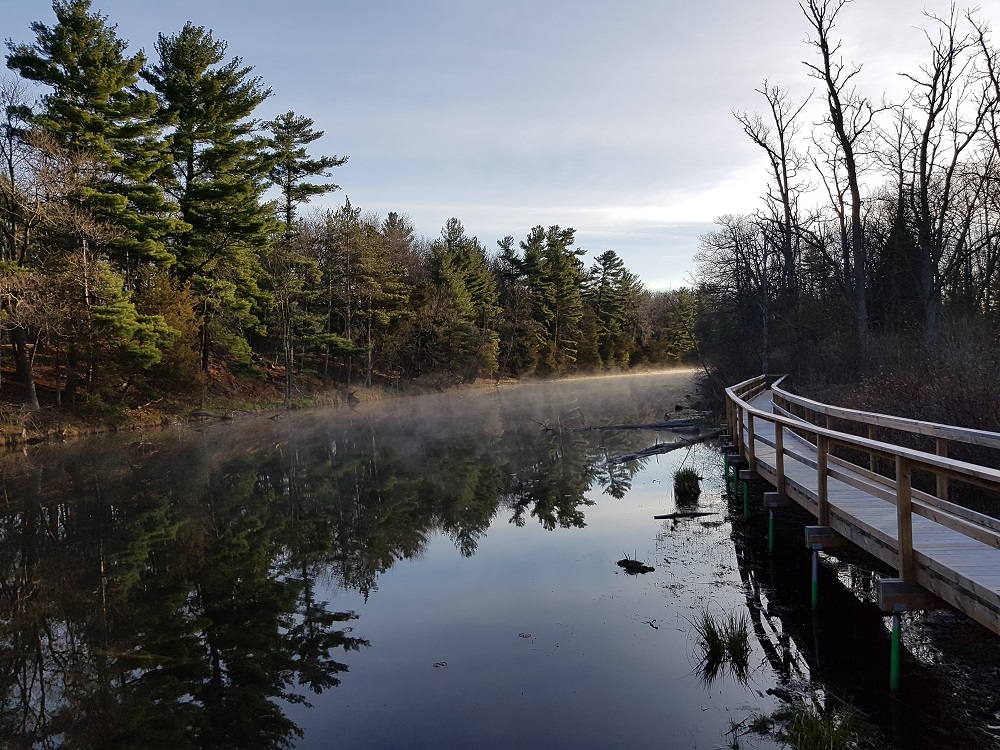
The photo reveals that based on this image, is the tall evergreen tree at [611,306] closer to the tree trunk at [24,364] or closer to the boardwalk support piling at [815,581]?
the tree trunk at [24,364]

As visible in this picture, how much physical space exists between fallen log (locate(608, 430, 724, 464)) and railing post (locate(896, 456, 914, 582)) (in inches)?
451

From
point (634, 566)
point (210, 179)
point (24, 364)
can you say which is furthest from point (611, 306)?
point (634, 566)

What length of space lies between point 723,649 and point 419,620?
10.3 ft

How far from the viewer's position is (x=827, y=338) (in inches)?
954

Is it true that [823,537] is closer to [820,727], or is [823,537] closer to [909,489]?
[909,489]

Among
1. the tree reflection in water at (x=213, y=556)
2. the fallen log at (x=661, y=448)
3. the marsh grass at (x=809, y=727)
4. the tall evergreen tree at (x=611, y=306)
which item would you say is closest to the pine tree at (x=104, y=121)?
the tree reflection in water at (x=213, y=556)

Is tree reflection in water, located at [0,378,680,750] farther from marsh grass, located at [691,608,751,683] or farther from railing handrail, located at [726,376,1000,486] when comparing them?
railing handrail, located at [726,376,1000,486]

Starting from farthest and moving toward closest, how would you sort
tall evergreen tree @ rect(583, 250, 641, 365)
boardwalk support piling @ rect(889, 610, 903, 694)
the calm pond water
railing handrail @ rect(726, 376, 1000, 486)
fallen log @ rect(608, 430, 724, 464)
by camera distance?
tall evergreen tree @ rect(583, 250, 641, 365) → fallen log @ rect(608, 430, 724, 464) → the calm pond water → boardwalk support piling @ rect(889, 610, 903, 694) → railing handrail @ rect(726, 376, 1000, 486)

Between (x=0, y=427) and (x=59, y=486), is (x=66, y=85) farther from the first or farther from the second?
(x=59, y=486)

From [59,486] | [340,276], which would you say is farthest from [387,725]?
[340,276]

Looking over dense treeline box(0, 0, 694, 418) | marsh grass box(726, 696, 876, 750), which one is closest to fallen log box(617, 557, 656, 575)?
marsh grass box(726, 696, 876, 750)

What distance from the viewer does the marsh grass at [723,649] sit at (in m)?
5.74

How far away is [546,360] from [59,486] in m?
47.2

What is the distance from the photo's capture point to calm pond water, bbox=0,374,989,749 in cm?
513
